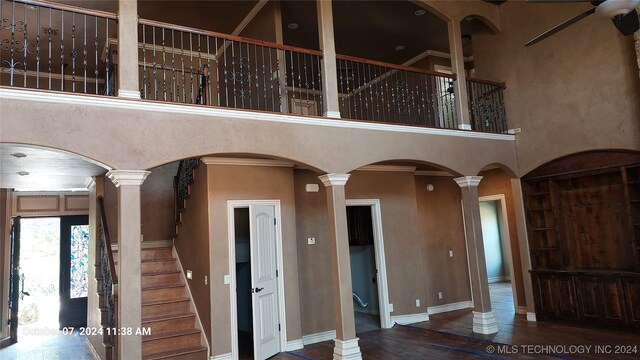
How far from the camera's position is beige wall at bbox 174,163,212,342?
597 centimetres

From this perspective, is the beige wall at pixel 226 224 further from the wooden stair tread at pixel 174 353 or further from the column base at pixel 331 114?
the column base at pixel 331 114

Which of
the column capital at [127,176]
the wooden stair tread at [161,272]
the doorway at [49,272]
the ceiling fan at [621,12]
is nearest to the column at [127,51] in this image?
the column capital at [127,176]

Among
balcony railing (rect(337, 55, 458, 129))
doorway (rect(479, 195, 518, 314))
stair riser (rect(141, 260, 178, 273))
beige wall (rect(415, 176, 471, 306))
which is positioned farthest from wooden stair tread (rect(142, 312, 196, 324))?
doorway (rect(479, 195, 518, 314))

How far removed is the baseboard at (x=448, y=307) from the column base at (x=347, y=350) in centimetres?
312

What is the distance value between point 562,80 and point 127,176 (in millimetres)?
6423

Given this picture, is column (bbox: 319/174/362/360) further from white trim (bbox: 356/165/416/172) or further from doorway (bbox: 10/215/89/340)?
doorway (bbox: 10/215/89/340)

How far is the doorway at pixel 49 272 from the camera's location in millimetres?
9016

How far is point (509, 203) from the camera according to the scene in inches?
324

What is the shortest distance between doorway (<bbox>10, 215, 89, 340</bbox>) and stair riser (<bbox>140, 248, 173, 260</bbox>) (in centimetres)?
309

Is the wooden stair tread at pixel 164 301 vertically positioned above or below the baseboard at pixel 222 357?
above

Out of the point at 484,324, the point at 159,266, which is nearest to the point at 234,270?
the point at 159,266

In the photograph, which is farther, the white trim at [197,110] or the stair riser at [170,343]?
the stair riser at [170,343]

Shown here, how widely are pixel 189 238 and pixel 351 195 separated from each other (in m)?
2.74

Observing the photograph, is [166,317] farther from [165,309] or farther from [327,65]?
[327,65]
